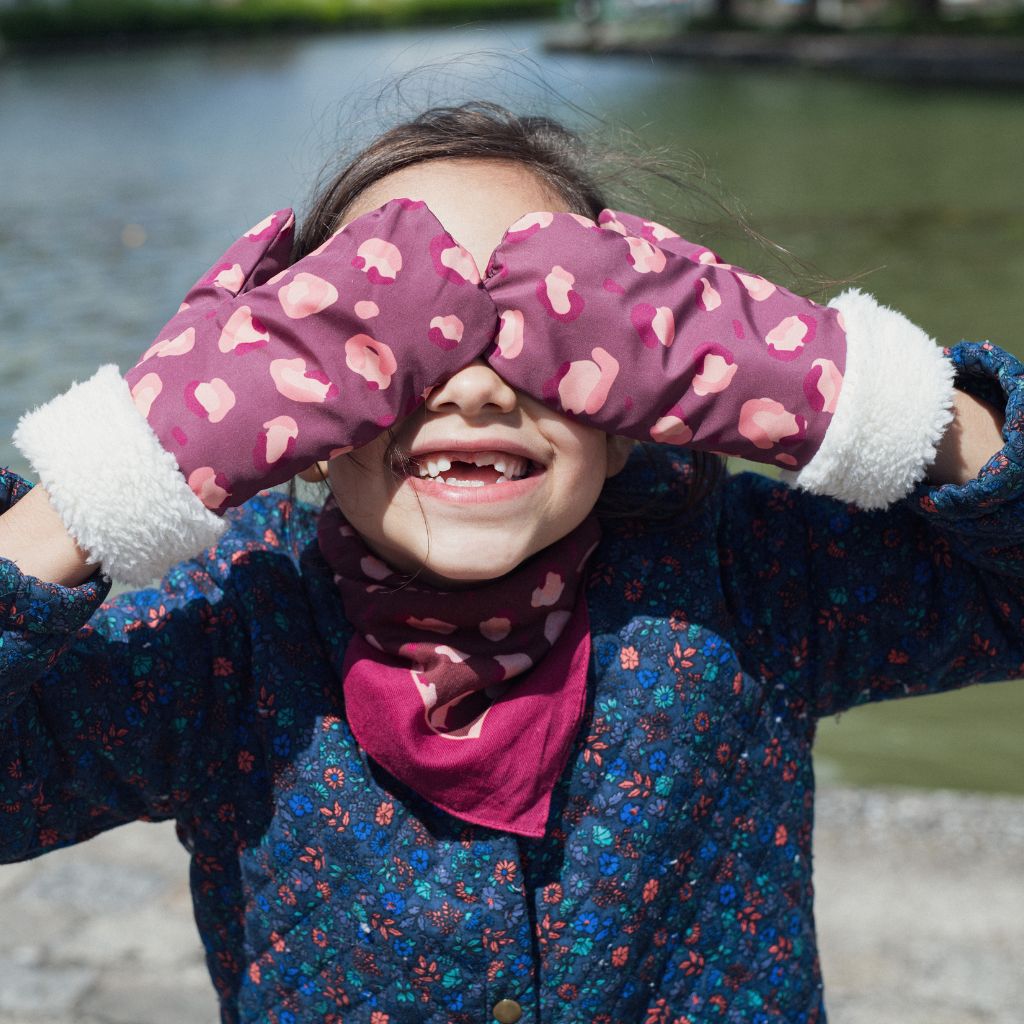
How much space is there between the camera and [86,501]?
3.92ft

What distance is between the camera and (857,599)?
1.44 m

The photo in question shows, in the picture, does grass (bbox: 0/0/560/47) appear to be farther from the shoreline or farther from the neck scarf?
the neck scarf

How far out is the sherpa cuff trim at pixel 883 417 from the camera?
50.4 inches

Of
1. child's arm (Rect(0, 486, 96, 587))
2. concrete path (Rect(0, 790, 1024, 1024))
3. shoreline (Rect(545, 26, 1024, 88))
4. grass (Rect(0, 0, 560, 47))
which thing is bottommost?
grass (Rect(0, 0, 560, 47))

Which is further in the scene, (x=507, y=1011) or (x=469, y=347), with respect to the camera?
(x=507, y=1011)

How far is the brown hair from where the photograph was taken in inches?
54.7

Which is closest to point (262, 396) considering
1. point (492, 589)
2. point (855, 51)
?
point (492, 589)

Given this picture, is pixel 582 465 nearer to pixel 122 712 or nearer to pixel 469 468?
pixel 469 468

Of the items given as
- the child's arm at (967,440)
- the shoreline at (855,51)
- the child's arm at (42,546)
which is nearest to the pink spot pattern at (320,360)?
the child's arm at (42,546)

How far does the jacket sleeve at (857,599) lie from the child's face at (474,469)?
0.75ft

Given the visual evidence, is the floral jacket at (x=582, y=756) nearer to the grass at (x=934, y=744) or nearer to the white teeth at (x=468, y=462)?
the white teeth at (x=468, y=462)

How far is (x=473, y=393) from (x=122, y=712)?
17.8 inches

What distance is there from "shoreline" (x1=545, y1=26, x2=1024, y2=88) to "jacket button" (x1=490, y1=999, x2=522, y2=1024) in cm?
1539

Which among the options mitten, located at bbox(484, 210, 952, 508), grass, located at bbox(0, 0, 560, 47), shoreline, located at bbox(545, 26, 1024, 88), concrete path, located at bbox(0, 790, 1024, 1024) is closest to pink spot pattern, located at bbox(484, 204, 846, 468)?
mitten, located at bbox(484, 210, 952, 508)
